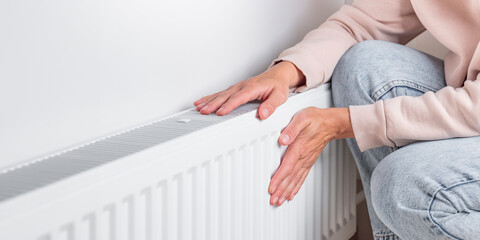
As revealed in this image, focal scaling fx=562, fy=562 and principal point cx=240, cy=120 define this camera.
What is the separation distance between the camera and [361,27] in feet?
4.03

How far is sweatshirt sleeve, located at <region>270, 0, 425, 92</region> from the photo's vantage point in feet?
3.65

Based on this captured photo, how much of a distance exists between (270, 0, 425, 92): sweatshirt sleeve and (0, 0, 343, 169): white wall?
5.7 inches

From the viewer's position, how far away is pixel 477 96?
915mm

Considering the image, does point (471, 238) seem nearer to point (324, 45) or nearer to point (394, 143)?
point (394, 143)

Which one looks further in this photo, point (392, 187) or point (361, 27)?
point (361, 27)

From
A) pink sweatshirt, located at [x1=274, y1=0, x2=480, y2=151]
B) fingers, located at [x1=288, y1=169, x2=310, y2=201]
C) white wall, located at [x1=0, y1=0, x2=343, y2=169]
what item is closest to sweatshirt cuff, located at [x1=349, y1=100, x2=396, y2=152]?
pink sweatshirt, located at [x1=274, y1=0, x2=480, y2=151]

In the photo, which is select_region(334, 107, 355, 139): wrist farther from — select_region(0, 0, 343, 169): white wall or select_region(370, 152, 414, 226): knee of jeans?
A: select_region(0, 0, 343, 169): white wall

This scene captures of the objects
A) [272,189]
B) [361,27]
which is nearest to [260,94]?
[272,189]

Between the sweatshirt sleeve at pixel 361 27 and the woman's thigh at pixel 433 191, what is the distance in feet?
0.93

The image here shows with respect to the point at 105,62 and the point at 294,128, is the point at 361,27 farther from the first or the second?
the point at 105,62

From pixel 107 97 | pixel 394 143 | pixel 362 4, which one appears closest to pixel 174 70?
pixel 107 97

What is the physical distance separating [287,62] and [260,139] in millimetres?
229

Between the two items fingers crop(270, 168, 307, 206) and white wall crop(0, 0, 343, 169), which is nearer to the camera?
white wall crop(0, 0, 343, 169)

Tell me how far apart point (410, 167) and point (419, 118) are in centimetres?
12
